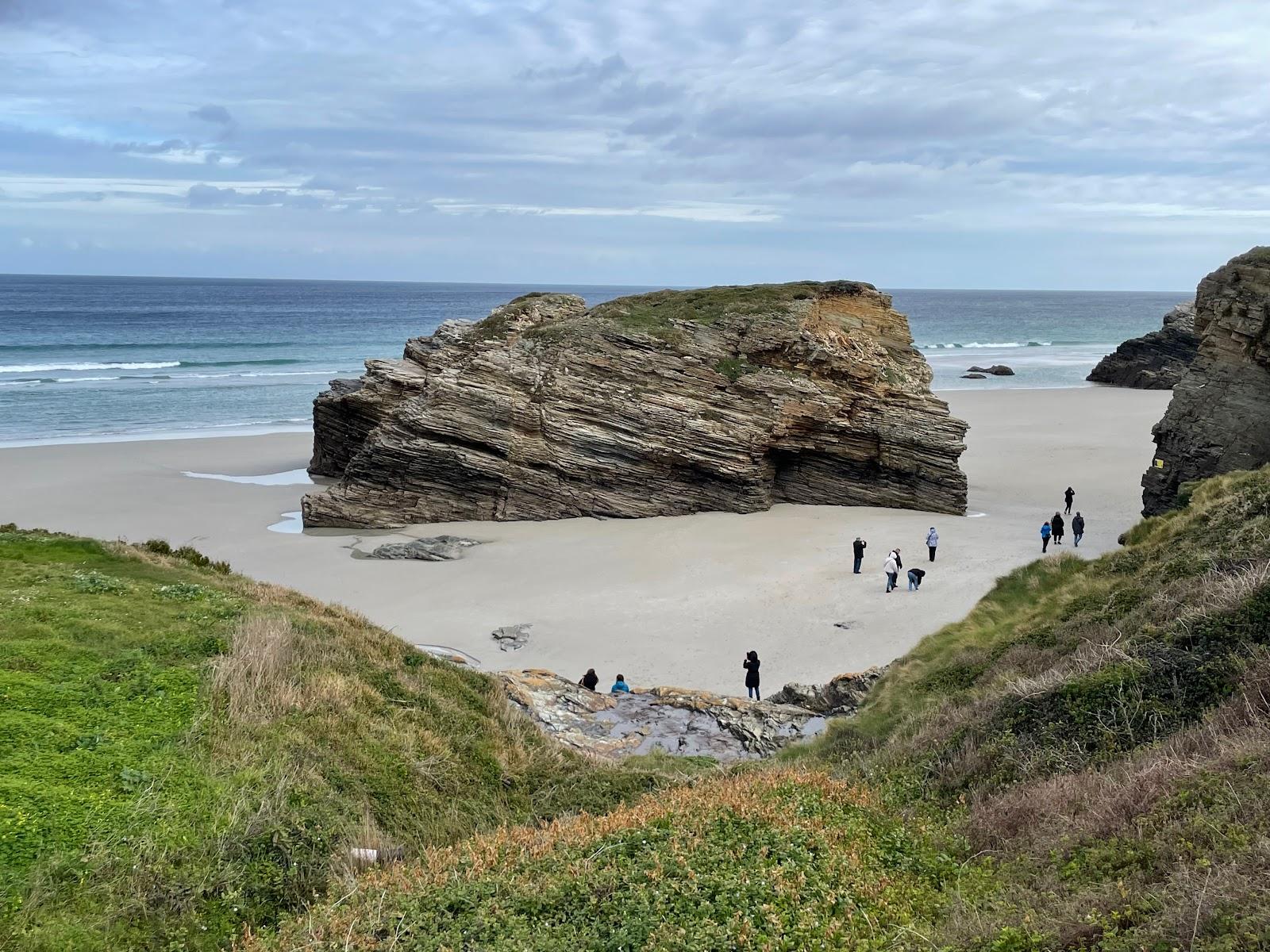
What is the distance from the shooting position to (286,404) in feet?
170

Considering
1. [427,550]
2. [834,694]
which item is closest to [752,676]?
[834,694]

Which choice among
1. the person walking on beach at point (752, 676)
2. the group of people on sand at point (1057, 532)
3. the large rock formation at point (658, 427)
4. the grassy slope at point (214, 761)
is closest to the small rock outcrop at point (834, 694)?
the person walking on beach at point (752, 676)

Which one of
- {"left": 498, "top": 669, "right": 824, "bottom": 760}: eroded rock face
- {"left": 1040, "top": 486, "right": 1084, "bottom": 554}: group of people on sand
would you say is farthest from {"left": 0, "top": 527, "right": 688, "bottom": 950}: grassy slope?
{"left": 1040, "top": 486, "right": 1084, "bottom": 554}: group of people on sand

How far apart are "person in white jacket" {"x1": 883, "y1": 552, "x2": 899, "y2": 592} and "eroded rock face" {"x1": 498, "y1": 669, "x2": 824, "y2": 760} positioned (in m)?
7.87

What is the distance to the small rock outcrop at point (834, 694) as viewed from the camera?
14.9 metres

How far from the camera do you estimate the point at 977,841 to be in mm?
6832

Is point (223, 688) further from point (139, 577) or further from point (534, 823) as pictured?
point (139, 577)

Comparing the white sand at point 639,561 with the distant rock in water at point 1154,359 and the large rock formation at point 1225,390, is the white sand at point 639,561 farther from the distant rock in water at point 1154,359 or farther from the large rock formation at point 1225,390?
the distant rock in water at point 1154,359

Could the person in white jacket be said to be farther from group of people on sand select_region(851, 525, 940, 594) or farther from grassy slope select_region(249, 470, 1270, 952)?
grassy slope select_region(249, 470, 1270, 952)

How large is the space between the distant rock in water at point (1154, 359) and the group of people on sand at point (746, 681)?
59.2 meters

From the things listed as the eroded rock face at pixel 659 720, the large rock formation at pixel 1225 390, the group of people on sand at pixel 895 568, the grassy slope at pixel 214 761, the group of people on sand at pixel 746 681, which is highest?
the large rock formation at pixel 1225 390

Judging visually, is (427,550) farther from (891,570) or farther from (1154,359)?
(1154,359)

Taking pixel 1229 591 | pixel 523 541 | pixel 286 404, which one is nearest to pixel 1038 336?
pixel 286 404

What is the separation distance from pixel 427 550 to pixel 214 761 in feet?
56.0
